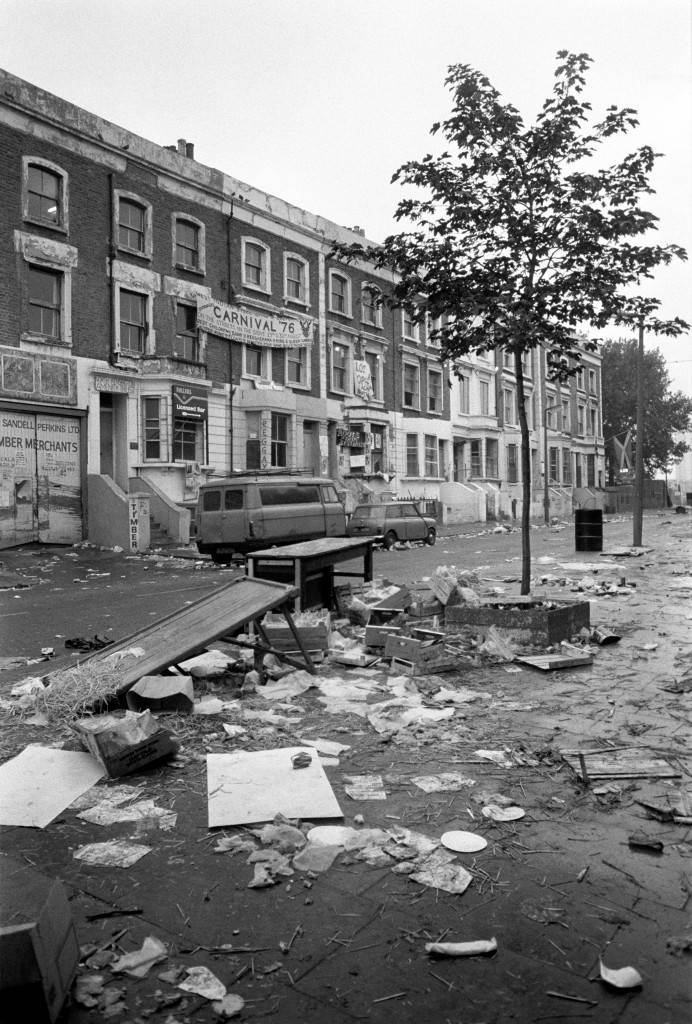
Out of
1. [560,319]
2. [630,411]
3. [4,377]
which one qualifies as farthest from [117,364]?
[630,411]

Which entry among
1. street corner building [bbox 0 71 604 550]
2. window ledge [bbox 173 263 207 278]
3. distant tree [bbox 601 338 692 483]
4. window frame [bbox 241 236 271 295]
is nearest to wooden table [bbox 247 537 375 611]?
street corner building [bbox 0 71 604 550]

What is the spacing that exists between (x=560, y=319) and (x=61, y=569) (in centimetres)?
1295

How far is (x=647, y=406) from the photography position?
228 ft

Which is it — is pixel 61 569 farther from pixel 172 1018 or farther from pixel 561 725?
pixel 172 1018

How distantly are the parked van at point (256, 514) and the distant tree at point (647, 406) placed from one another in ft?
174

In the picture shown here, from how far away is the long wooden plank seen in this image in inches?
226

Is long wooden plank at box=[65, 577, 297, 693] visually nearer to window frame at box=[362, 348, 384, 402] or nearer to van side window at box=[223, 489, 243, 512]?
van side window at box=[223, 489, 243, 512]

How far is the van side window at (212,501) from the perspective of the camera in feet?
62.4

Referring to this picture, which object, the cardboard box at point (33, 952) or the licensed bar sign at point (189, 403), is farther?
the licensed bar sign at point (189, 403)

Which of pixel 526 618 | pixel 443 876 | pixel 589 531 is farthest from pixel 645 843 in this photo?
pixel 589 531

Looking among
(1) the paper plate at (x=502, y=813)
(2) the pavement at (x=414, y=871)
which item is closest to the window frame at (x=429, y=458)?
(2) the pavement at (x=414, y=871)

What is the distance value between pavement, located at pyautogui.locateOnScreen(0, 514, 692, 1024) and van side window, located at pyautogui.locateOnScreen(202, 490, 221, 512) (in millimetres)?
12895

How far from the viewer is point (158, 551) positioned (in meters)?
21.4

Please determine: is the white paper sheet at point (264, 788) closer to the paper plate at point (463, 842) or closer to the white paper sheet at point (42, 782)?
the paper plate at point (463, 842)
